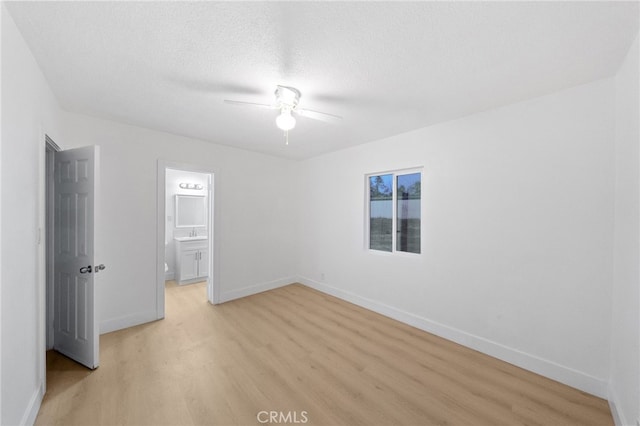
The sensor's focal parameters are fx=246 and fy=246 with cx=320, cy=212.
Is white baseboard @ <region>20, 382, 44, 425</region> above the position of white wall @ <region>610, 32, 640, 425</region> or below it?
below

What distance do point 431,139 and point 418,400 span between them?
266 centimetres

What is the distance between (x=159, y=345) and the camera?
263 cm

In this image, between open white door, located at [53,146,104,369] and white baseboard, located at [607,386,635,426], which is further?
open white door, located at [53,146,104,369]

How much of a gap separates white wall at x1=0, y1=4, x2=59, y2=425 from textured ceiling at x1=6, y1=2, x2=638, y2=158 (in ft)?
0.72

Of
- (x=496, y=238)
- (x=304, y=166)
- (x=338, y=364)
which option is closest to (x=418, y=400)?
(x=338, y=364)

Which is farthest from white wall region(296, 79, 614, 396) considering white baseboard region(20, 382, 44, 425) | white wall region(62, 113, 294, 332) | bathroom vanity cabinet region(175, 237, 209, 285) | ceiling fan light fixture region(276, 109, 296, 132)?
bathroom vanity cabinet region(175, 237, 209, 285)

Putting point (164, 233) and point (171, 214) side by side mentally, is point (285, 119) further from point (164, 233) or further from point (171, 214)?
point (171, 214)

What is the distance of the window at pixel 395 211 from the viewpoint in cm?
328

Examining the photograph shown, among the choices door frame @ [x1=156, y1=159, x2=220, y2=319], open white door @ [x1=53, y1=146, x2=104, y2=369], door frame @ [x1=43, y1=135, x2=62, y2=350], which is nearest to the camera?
open white door @ [x1=53, y1=146, x2=104, y2=369]

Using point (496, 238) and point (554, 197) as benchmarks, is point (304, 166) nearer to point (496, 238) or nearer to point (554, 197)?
point (496, 238)

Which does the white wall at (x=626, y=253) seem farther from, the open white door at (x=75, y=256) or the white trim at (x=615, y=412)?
the open white door at (x=75, y=256)

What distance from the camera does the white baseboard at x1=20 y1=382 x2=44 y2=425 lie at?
1.53m

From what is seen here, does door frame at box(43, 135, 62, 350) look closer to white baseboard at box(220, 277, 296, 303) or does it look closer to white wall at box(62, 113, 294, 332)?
white wall at box(62, 113, 294, 332)

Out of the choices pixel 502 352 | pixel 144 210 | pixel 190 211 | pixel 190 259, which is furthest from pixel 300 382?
pixel 190 211
